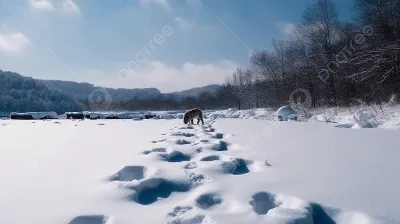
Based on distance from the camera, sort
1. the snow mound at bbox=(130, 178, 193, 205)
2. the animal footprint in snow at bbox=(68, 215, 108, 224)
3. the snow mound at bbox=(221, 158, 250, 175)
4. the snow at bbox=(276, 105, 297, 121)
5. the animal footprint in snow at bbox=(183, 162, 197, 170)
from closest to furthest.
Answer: the animal footprint in snow at bbox=(68, 215, 108, 224), the snow mound at bbox=(130, 178, 193, 205), the snow mound at bbox=(221, 158, 250, 175), the animal footprint in snow at bbox=(183, 162, 197, 170), the snow at bbox=(276, 105, 297, 121)

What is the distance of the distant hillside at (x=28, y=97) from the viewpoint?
246 ft

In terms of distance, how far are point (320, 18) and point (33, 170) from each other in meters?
23.5

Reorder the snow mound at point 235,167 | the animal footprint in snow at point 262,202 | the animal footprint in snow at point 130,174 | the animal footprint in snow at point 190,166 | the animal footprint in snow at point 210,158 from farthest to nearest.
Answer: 1. the animal footprint in snow at point 210,158
2. the animal footprint in snow at point 190,166
3. the snow mound at point 235,167
4. the animal footprint in snow at point 130,174
5. the animal footprint in snow at point 262,202

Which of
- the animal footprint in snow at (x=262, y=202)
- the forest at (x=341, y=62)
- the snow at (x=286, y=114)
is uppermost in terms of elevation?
the forest at (x=341, y=62)

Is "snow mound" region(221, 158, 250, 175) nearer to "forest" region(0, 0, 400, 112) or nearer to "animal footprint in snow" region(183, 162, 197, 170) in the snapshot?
"animal footprint in snow" region(183, 162, 197, 170)

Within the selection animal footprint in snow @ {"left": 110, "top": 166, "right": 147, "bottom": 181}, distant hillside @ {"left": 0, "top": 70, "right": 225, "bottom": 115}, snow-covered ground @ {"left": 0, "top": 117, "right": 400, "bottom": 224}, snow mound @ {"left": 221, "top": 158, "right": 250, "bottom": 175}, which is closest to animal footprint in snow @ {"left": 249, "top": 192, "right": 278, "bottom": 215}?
snow-covered ground @ {"left": 0, "top": 117, "right": 400, "bottom": 224}

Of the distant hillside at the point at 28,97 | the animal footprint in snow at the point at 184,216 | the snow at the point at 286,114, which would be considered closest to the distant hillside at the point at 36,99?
the distant hillside at the point at 28,97

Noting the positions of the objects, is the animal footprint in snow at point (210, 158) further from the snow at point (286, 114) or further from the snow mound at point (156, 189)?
the snow at point (286, 114)

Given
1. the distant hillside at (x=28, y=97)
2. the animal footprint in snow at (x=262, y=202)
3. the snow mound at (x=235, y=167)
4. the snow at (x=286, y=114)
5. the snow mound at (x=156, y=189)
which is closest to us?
the animal footprint in snow at (x=262, y=202)

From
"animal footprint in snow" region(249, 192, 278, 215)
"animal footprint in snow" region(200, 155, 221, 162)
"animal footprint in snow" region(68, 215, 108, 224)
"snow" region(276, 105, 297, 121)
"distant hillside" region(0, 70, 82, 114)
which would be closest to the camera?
"animal footprint in snow" region(68, 215, 108, 224)

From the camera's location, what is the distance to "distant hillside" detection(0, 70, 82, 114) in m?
74.8

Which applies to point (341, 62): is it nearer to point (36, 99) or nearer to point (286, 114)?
point (286, 114)

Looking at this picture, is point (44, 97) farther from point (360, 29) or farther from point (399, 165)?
point (399, 165)

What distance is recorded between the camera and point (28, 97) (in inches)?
3027
